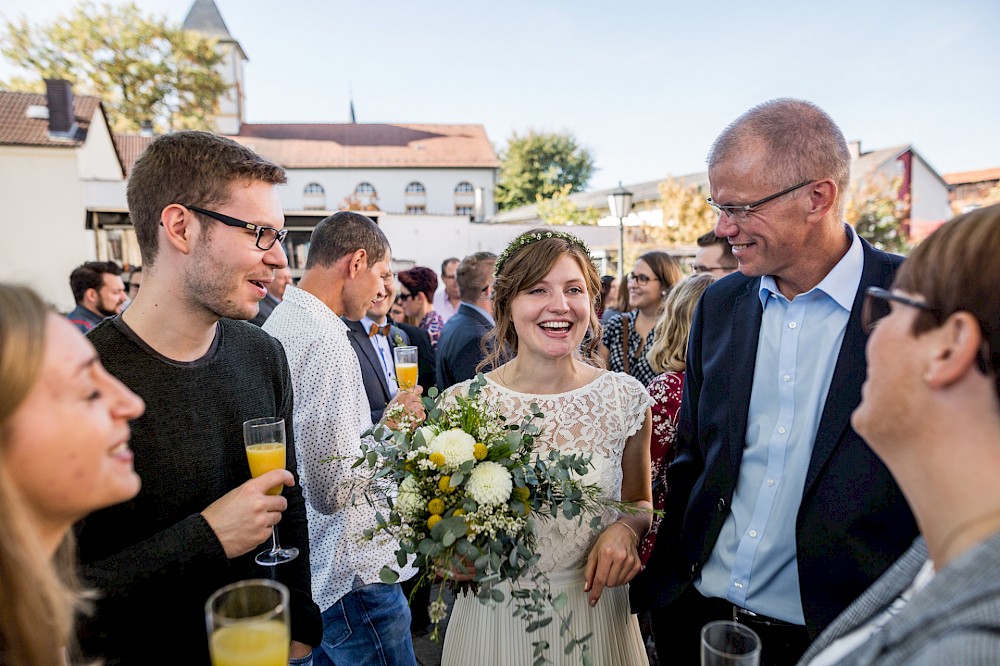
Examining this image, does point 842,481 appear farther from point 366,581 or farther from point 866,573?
point 366,581

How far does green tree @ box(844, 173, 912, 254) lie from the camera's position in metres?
28.0

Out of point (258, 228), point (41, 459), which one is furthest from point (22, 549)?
point (258, 228)

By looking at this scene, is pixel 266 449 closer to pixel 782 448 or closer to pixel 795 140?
pixel 782 448

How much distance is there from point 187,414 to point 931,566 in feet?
6.81

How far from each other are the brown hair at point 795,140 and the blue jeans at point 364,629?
2.47 m

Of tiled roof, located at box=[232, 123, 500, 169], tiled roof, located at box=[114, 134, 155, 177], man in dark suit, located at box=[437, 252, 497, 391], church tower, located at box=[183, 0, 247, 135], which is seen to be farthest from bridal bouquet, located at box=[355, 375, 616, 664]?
church tower, located at box=[183, 0, 247, 135]

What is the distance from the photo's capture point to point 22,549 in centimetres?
105

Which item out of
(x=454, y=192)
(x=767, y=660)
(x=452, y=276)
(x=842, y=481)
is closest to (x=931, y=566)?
(x=842, y=481)

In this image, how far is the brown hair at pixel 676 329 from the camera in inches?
149

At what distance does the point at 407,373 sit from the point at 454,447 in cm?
213

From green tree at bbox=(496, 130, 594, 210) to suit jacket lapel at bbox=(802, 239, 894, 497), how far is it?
190 feet

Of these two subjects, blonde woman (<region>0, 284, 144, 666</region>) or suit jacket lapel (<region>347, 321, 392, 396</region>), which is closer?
blonde woman (<region>0, 284, 144, 666</region>)

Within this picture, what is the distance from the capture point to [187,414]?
1985 mm

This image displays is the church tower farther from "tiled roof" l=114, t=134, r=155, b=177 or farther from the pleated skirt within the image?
the pleated skirt
